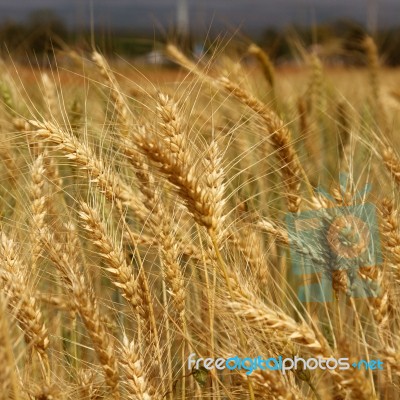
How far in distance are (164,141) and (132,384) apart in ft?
1.54

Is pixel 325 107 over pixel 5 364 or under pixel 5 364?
over

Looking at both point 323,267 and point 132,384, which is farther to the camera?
point 323,267

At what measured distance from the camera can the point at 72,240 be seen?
1.67 metres

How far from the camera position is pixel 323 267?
5.47 ft

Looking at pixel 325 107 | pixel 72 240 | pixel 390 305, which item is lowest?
pixel 390 305

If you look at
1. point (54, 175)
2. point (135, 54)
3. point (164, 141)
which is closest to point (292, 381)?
point (164, 141)

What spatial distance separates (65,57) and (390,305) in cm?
241

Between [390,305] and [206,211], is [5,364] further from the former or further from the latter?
[390,305]

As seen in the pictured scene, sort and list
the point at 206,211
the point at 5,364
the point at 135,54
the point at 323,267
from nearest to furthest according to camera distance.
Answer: the point at 5,364
the point at 206,211
the point at 323,267
the point at 135,54

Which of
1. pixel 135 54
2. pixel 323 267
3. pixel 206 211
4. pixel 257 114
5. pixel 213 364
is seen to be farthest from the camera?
pixel 135 54

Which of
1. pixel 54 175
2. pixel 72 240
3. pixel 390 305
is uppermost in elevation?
pixel 54 175

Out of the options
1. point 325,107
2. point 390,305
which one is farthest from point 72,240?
point 325,107

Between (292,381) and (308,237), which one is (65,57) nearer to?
(308,237)

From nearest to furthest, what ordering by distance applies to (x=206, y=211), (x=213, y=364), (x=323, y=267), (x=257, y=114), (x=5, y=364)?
(x=5, y=364)
(x=206, y=211)
(x=213, y=364)
(x=323, y=267)
(x=257, y=114)
